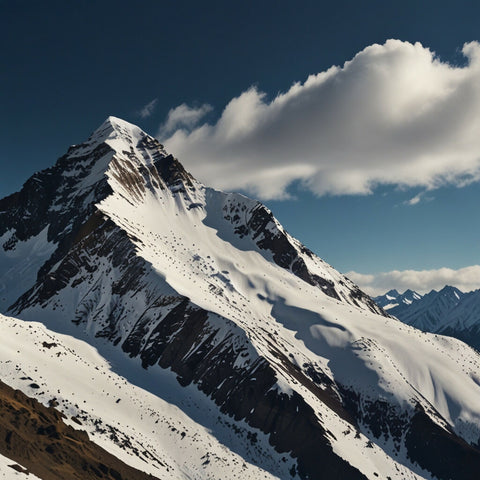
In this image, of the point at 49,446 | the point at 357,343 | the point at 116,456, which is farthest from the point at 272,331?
the point at 49,446

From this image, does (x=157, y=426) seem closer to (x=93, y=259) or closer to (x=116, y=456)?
(x=116, y=456)

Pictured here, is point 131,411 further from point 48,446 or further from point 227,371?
point 48,446

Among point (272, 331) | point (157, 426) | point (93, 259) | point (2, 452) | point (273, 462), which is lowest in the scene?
point (2, 452)

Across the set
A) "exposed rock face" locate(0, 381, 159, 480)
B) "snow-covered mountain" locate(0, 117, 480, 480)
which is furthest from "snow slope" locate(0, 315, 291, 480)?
"exposed rock face" locate(0, 381, 159, 480)

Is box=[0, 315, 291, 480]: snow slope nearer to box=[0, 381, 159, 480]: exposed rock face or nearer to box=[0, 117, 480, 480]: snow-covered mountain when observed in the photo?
box=[0, 117, 480, 480]: snow-covered mountain

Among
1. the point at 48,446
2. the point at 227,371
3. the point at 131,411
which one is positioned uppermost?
the point at 227,371

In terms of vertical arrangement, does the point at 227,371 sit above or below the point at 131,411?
above

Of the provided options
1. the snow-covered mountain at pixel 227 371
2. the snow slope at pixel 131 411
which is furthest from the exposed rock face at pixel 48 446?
the snow-covered mountain at pixel 227 371

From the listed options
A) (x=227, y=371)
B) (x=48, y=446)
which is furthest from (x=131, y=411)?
(x=48, y=446)
